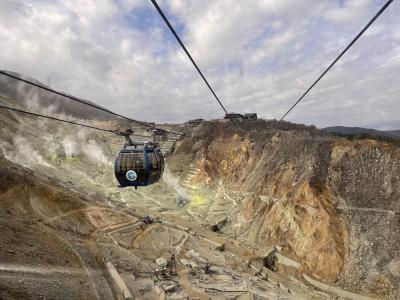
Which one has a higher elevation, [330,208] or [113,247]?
[330,208]

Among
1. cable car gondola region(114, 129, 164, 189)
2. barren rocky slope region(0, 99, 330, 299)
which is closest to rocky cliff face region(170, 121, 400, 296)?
barren rocky slope region(0, 99, 330, 299)

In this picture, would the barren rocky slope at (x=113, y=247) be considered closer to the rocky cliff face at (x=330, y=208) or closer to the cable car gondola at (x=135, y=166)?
the rocky cliff face at (x=330, y=208)

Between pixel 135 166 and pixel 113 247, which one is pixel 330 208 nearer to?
pixel 113 247

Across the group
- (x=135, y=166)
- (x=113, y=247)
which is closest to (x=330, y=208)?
(x=113, y=247)

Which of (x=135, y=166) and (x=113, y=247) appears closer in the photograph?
(x=135, y=166)

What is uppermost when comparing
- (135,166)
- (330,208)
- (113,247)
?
(135,166)

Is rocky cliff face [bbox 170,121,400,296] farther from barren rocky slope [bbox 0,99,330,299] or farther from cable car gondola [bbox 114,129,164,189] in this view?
cable car gondola [bbox 114,129,164,189]

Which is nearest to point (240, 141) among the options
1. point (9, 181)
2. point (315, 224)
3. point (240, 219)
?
point (240, 219)

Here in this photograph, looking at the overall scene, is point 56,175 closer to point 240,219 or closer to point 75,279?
point 240,219
